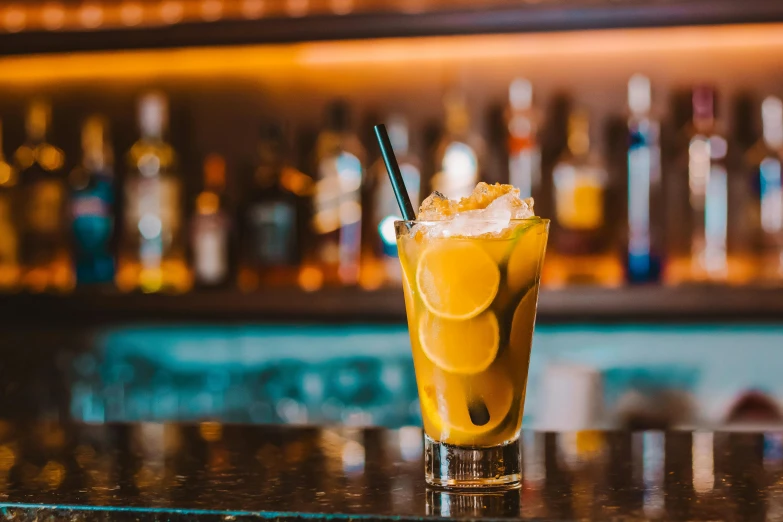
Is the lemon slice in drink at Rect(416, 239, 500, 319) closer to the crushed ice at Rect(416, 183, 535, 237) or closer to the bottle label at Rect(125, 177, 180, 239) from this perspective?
the crushed ice at Rect(416, 183, 535, 237)

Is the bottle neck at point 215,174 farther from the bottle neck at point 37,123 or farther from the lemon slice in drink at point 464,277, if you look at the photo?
the lemon slice in drink at point 464,277

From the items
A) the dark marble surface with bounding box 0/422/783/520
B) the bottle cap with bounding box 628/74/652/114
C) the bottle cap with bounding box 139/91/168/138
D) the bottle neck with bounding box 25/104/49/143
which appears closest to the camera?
the dark marble surface with bounding box 0/422/783/520

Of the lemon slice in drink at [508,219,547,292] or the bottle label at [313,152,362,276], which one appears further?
the bottle label at [313,152,362,276]

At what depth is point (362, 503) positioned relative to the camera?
53 centimetres

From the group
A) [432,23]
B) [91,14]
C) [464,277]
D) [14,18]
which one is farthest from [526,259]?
[14,18]

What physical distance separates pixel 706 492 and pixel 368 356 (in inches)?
49.1

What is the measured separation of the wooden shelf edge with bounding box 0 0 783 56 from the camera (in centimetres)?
144

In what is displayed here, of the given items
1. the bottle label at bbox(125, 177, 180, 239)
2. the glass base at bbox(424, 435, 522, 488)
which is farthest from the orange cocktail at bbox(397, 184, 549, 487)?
the bottle label at bbox(125, 177, 180, 239)

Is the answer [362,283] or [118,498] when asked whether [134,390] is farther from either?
[118,498]

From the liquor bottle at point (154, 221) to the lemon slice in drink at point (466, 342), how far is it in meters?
1.20

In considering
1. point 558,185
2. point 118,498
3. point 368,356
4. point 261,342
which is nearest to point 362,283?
point 368,356

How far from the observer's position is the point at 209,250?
1.70 meters

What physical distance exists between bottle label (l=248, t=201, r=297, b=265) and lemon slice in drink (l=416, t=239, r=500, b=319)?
1.10m

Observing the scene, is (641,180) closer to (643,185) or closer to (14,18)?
(643,185)
